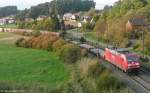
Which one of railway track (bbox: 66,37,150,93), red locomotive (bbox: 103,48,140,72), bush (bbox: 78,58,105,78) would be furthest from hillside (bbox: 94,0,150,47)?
bush (bbox: 78,58,105,78)

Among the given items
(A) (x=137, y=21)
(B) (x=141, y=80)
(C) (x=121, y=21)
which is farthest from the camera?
(C) (x=121, y=21)

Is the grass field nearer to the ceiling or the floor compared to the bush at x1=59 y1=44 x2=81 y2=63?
nearer to the floor

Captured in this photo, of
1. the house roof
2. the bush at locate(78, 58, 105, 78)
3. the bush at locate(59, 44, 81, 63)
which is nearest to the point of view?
the bush at locate(78, 58, 105, 78)

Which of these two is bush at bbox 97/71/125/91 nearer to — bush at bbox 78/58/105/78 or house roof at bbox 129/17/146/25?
bush at bbox 78/58/105/78

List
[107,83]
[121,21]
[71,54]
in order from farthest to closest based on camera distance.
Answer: [121,21]
[71,54]
[107,83]

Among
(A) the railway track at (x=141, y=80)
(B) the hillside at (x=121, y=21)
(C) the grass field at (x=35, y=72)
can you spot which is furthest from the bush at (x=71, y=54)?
(B) the hillside at (x=121, y=21)

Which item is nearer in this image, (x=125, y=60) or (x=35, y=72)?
(x=125, y=60)

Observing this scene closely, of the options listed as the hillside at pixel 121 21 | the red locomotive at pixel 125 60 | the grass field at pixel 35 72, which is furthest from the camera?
the hillside at pixel 121 21

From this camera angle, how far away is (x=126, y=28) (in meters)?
76.8

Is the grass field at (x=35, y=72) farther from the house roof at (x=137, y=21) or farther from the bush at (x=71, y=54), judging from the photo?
the house roof at (x=137, y=21)

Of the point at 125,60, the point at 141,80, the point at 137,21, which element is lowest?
the point at 141,80

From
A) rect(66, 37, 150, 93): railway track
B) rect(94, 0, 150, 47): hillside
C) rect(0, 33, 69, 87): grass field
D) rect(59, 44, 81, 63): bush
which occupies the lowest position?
rect(0, 33, 69, 87): grass field

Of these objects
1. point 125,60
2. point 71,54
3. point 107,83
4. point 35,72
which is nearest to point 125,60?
point 125,60

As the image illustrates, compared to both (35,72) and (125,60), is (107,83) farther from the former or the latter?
(35,72)
